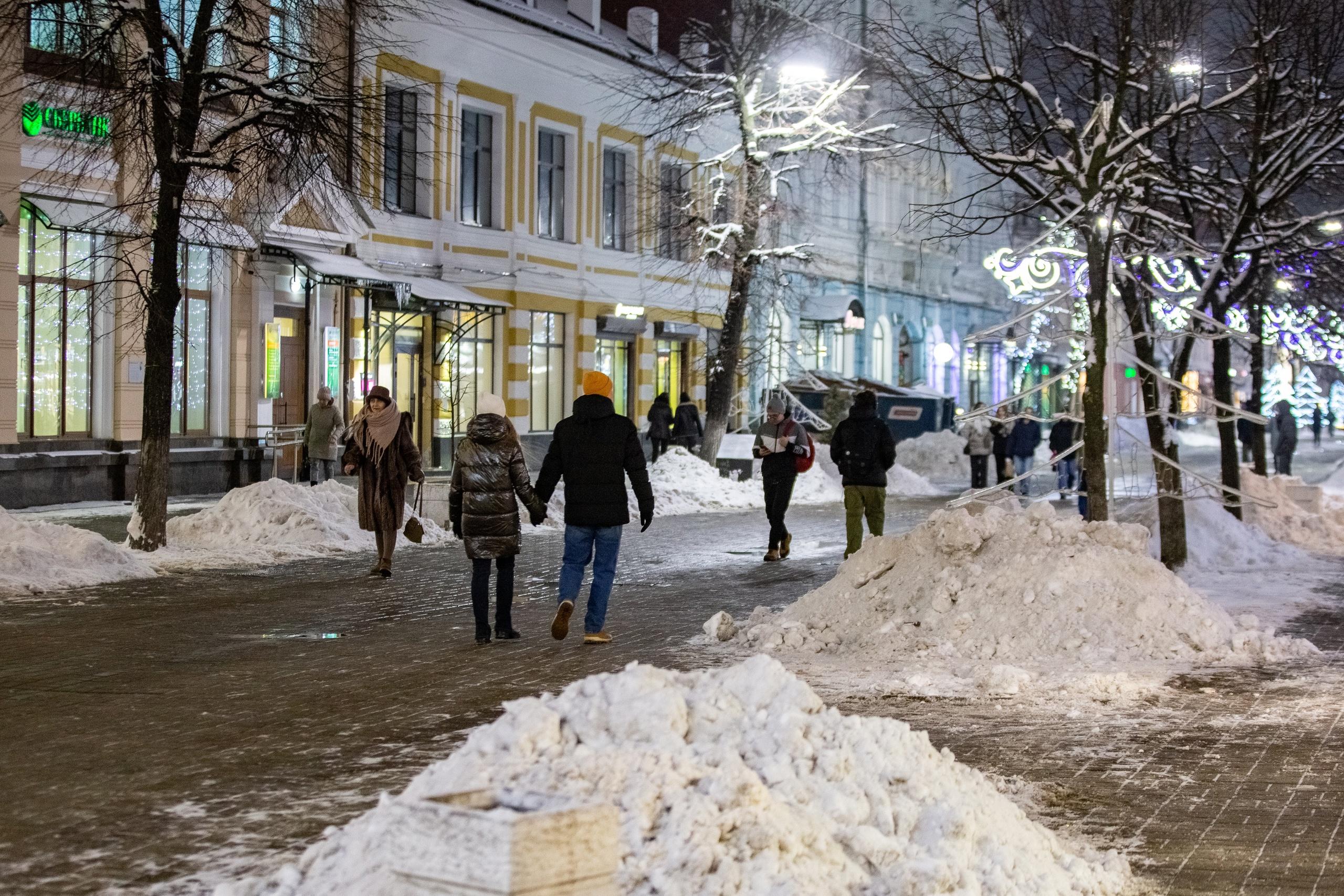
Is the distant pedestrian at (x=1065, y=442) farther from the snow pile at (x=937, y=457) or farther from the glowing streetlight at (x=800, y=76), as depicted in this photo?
the snow pile at (x=937, y=457)

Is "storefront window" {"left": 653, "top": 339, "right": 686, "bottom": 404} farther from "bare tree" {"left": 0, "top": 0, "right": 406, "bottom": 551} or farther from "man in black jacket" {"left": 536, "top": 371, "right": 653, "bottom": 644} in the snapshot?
"man in black jacket" {"left": 536, "top": 371, "right": 653, "bottom": 644}

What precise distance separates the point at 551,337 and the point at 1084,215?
73.4 ft

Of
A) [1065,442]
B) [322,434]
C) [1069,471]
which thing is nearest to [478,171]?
[322,434]

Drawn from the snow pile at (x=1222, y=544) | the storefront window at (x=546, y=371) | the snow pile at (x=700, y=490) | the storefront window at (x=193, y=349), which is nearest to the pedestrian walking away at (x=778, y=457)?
the snow pile at (x=1222, y=544)

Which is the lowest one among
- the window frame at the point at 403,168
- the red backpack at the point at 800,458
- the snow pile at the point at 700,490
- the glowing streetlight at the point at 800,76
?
the snow pile at the point at 700,490

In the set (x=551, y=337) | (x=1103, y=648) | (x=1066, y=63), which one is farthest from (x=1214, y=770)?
(x=551, y=337)

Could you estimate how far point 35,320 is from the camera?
22.2m

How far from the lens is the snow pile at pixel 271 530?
1697 cm

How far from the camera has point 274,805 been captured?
21.7 ft

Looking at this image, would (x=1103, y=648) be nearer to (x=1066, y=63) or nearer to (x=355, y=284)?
(x=1066, y=63)

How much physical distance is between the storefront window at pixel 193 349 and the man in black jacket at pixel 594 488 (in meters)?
14.9

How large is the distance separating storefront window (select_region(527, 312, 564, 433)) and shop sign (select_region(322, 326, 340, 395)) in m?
6.24

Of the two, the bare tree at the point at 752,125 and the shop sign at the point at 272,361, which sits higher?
the bare tree at the point at 752,125

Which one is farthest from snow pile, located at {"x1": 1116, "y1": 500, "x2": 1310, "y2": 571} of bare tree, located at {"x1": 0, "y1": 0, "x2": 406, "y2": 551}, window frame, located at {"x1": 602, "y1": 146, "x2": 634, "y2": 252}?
window frame, located at {"x1": 602, "y1": 146, "x2": 634, "y2": 252}
